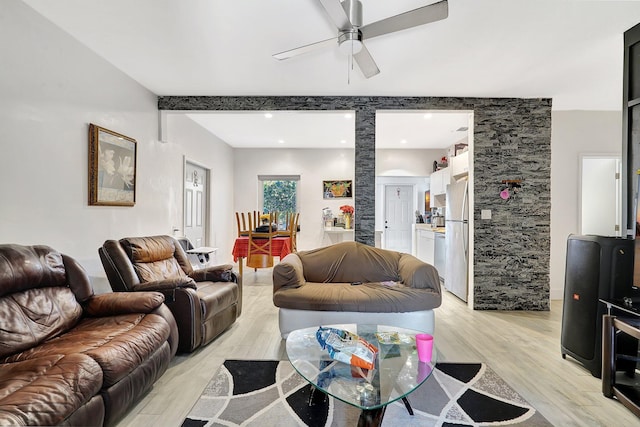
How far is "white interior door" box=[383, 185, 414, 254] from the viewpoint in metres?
7.48

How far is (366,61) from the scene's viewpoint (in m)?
2.51

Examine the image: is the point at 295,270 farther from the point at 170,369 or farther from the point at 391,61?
the point at 391,61

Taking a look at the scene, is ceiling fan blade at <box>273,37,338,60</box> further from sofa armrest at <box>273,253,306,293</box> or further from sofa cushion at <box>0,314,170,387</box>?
sofa cushion at <box>0,314,170,387</box>

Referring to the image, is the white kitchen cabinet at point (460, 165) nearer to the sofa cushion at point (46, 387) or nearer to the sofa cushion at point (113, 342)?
the sofa cushion at point (113, 342)

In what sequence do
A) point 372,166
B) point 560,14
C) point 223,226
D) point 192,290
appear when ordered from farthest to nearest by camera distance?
point 223,226 → point 372,166 → point 192,290 → point 560,14

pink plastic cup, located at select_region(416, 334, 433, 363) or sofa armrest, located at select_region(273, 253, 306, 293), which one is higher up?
sofa armrest, located at select_region(273, 253, 306, 293)

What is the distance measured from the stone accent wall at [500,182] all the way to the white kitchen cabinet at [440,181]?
1508mm

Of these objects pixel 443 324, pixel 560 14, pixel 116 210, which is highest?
pixel 560 14

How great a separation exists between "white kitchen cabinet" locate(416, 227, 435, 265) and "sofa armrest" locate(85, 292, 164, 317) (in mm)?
4543

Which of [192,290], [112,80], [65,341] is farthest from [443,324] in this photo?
[112,80]

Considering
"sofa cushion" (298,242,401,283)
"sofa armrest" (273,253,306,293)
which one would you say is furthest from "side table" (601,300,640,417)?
"sofa armrest" (273,253,306,293)

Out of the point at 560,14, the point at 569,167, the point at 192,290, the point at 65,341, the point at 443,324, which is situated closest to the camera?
the point at 65,341

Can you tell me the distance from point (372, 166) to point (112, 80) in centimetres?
297

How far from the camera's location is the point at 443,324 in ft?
11.6
